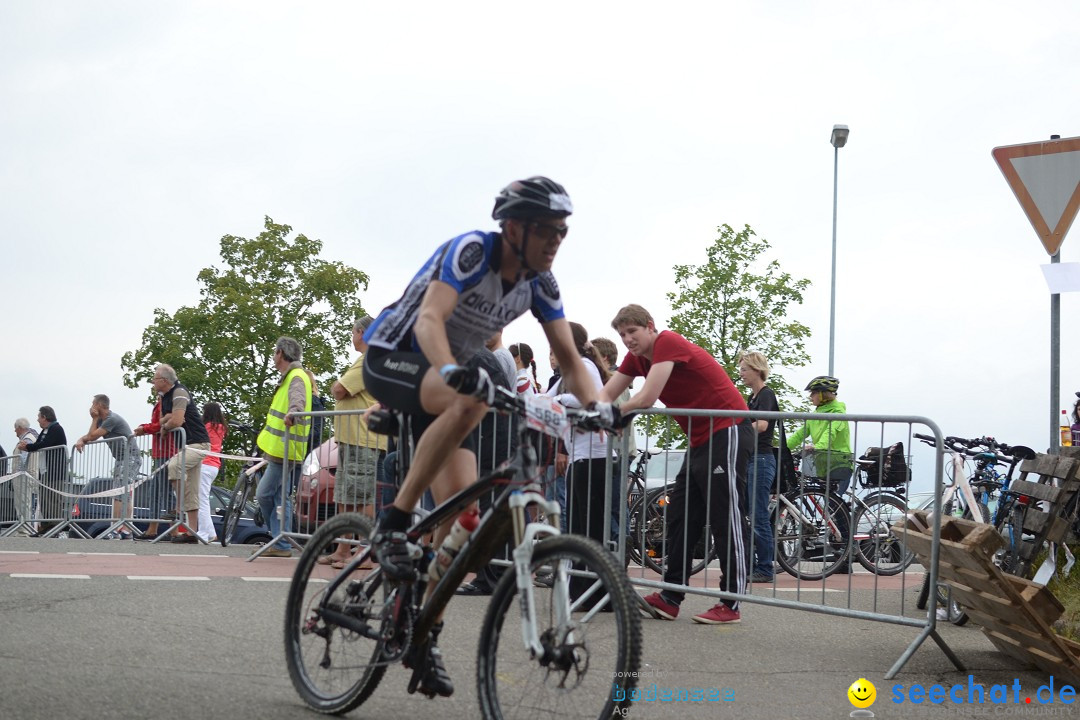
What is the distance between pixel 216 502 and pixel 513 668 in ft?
50.9

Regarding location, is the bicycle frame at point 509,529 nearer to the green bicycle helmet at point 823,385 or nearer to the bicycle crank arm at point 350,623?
the bicycle crank arm at point 350,623

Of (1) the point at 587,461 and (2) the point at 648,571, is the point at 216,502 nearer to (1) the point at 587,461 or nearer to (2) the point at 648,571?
(2) the point at 648,571

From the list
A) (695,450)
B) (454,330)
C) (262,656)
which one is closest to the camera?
(454,330)

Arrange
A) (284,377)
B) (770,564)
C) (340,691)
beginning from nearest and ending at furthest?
1. (340,691)
2. (770,564)
3. (284,377)

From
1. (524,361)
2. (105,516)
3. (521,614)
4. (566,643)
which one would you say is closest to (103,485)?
(105,516)

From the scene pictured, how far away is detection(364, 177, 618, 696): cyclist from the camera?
417 centimetres

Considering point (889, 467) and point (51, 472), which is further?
point (51, 472)

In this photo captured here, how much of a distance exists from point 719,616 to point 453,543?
3.76m

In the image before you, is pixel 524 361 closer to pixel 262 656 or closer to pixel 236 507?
pixel 236 507

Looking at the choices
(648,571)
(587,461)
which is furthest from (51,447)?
(587,461)

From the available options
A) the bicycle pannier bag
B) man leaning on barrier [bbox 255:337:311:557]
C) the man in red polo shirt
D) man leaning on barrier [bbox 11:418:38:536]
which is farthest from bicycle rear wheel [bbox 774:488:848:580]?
man leaning on barrier [bbox 11:418:38:536]

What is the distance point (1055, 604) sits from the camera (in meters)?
5.86

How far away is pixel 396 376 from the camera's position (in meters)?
4.37

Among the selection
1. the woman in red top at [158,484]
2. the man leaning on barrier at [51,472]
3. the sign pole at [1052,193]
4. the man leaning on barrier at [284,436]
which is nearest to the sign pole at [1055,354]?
→ the sign pole at [1052,193]
